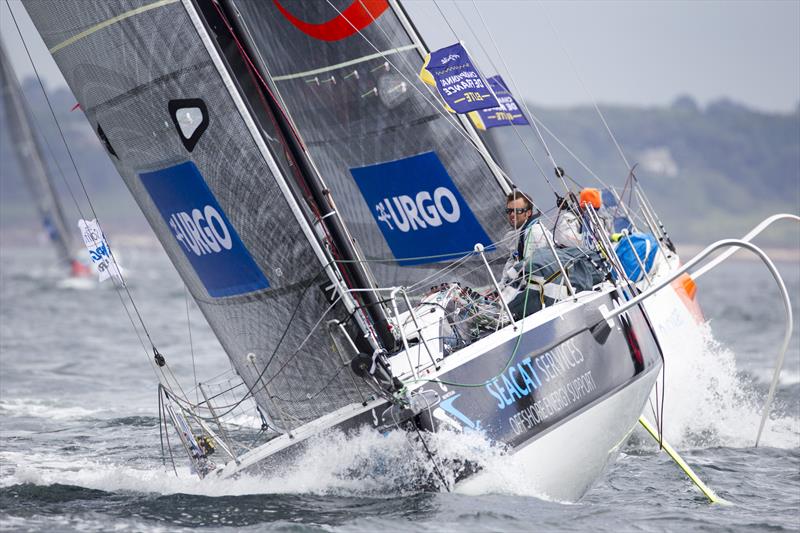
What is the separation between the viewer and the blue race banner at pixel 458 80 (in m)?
6.37

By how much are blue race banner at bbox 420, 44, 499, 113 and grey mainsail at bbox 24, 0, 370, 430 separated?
3.27ft

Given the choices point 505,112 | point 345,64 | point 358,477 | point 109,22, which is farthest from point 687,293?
point 109,22

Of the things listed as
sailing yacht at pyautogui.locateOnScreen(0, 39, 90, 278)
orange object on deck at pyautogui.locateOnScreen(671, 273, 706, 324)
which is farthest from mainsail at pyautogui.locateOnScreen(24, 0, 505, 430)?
sailing yacht at pyautogui.locateOnScreen(0, 39, 90, 278)

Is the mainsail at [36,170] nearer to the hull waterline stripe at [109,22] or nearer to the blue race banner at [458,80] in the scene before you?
the hull waterline stripe at [109,22]

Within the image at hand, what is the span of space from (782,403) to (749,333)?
23.3 ft

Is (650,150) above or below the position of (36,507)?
above

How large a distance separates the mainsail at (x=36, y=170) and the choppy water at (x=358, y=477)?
2092 centimetres

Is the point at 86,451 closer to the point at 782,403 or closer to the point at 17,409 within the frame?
the point at 17,409

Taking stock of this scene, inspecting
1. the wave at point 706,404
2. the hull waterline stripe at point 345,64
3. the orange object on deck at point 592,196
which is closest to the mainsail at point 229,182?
the orange object on deck at point 592,196

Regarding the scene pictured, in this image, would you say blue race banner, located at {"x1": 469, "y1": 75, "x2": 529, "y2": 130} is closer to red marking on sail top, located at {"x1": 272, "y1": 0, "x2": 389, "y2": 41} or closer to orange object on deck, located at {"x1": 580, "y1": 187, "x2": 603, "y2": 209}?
orange object on deck, located at {"x1": 580, "y1": 187, "x2": 603, "y2": 209}

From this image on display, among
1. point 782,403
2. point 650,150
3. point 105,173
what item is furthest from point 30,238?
point 782,403

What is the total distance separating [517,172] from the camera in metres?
98.3

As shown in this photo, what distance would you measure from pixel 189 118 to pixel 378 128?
9.57ft

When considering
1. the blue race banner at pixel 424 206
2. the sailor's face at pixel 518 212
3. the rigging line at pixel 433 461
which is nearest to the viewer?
the rigging line at pixel 433 461
